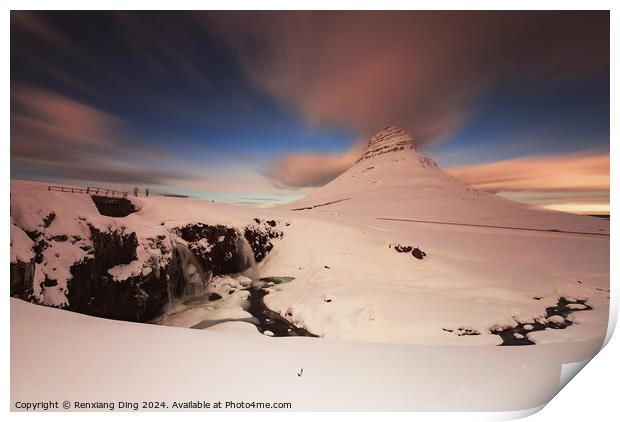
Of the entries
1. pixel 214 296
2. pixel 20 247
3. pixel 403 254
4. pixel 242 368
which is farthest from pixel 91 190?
pixel 403 254

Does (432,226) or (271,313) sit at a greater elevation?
(432,226)

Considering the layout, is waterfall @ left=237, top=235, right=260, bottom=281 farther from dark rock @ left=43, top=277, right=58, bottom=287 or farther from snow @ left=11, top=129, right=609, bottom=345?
dark rock @ left=43, top=277, right=58, bottom=287

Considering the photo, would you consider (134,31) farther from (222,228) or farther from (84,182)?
(222,228)

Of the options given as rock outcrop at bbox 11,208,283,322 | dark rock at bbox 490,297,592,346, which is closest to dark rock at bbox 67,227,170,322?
rock outcrop at bbox 11,208,283,322

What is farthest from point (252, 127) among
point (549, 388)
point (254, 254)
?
point (549, 388)

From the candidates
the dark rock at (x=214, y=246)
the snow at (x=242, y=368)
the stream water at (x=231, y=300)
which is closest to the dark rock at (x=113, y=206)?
the dark rock at (x=214, y=246)

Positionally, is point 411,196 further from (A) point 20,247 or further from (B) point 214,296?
(A) point 20,247

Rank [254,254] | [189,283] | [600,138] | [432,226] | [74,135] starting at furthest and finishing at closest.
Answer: [254,254], [189,283], [432,226], [600,138], [74,135]
